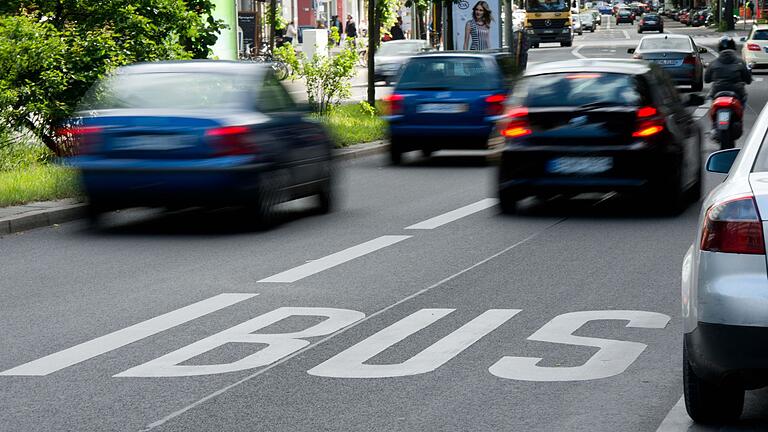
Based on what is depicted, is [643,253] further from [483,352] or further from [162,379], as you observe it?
[162,379]

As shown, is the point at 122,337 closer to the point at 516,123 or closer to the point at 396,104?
the point at 516,123

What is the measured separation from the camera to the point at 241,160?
1257cm

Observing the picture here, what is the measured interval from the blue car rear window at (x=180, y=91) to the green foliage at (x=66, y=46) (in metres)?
3.44

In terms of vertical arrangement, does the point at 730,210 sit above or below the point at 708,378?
above

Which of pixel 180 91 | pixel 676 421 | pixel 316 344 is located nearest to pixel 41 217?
pixel 180 91

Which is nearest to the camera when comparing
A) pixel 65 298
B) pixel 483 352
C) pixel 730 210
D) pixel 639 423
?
pixel 730 210

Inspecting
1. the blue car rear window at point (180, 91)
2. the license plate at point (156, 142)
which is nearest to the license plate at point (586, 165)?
the blue car rear window at point (180, 91)

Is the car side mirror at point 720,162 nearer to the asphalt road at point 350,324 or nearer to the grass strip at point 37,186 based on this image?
Result: the asphalt road at point 350,324

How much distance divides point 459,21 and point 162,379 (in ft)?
115

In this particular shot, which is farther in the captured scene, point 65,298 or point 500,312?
point 65,298

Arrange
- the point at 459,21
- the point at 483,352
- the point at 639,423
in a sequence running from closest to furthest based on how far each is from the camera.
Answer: the point at 639,423
the point at 483,352
the point at 459,21

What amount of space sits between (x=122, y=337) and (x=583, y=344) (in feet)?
7.99

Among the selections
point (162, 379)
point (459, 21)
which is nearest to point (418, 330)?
point (162, 379)

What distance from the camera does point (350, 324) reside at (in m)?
8.32
